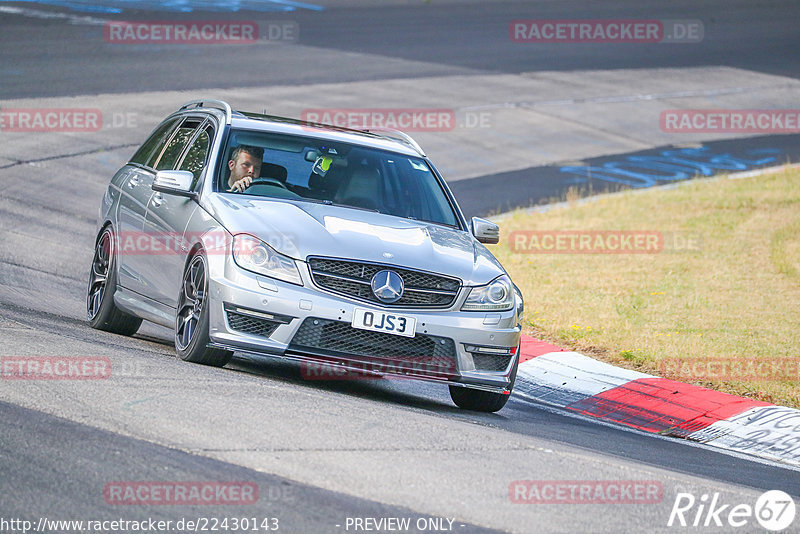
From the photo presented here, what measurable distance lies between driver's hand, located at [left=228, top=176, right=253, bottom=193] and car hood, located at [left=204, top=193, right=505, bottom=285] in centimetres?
17

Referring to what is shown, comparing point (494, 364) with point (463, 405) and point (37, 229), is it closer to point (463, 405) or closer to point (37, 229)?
point (463, 405)

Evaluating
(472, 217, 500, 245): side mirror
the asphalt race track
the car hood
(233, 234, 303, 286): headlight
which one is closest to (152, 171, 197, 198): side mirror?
the car hood

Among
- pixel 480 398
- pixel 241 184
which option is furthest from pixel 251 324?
pixel 480 398

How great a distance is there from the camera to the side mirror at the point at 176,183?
858 centimetres

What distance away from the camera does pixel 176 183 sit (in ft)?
28.2

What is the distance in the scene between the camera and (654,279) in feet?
48.5

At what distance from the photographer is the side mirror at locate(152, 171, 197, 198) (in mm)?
8578

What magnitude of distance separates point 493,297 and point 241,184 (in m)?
1.97

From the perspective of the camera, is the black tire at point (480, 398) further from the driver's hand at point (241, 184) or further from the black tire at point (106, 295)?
the black tire at point (106, 295)

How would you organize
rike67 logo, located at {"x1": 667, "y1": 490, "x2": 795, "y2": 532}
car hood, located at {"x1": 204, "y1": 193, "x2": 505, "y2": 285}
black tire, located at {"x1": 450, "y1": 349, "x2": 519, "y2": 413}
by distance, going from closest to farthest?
1. rike67 logo, located at {"x1": 667, "y1": 490, "x2": 795, "y2": 532}
2. car hood, located at {"x1": 204, "y1": 193, "x2": 505, "y2": 285}
3. black tire, located at {"x1": 450, "y1": 349, "x2": 519, "y2": 413}

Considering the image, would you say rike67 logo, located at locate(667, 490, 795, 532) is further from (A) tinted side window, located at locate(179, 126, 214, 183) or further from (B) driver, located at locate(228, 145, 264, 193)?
(A) tinted side window, located at locate(179, 126, 214, 183)

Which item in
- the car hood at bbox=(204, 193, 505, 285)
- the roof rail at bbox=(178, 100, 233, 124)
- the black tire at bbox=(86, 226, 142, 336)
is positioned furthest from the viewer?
the black tire at bbox=(86, 226, 142, 336)

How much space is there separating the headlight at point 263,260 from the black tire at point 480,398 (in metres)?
1.70

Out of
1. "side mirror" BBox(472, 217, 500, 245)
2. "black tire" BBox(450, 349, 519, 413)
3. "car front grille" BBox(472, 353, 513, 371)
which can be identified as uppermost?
"side mirror" BBox(472, 217, 500, 245)
